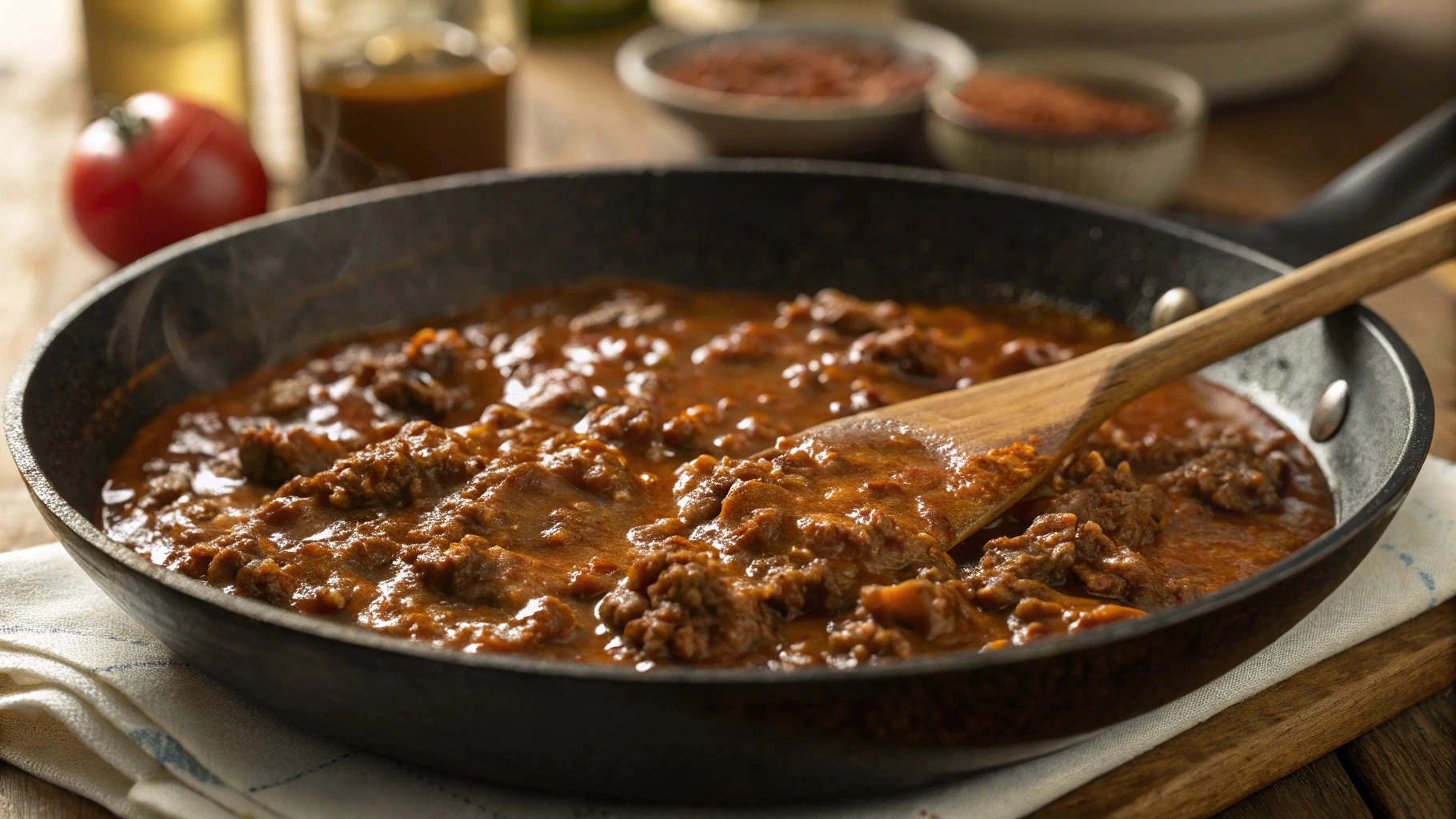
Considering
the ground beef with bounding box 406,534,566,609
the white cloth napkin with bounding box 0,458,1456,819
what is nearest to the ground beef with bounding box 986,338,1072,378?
the white cloth napkin with bounding box 0,458,1456,819

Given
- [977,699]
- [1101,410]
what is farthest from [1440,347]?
[977,699]

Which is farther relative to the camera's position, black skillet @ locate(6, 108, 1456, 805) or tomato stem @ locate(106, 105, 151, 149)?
tomato stem @ locate(106, 105, 151, 149)

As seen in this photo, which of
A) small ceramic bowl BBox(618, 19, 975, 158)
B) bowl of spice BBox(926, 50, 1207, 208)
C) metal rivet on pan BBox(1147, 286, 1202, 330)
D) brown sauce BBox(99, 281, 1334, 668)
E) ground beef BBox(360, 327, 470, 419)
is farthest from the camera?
small ceramic bowl BBox(618, 19, 975, 158)

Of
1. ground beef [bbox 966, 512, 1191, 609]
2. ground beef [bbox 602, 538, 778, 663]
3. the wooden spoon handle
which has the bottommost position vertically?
ground beef [bbox 966, 512, 1191, 609]

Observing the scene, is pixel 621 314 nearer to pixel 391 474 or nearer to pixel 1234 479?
pixel 391 474

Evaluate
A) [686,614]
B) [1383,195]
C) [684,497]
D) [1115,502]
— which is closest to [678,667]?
[686,614]

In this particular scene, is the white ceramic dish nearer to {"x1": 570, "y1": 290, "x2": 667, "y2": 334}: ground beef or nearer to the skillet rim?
the skillet rim

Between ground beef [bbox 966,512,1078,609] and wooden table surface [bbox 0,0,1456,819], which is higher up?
ground beef [bbox 966,512,1078,609]
